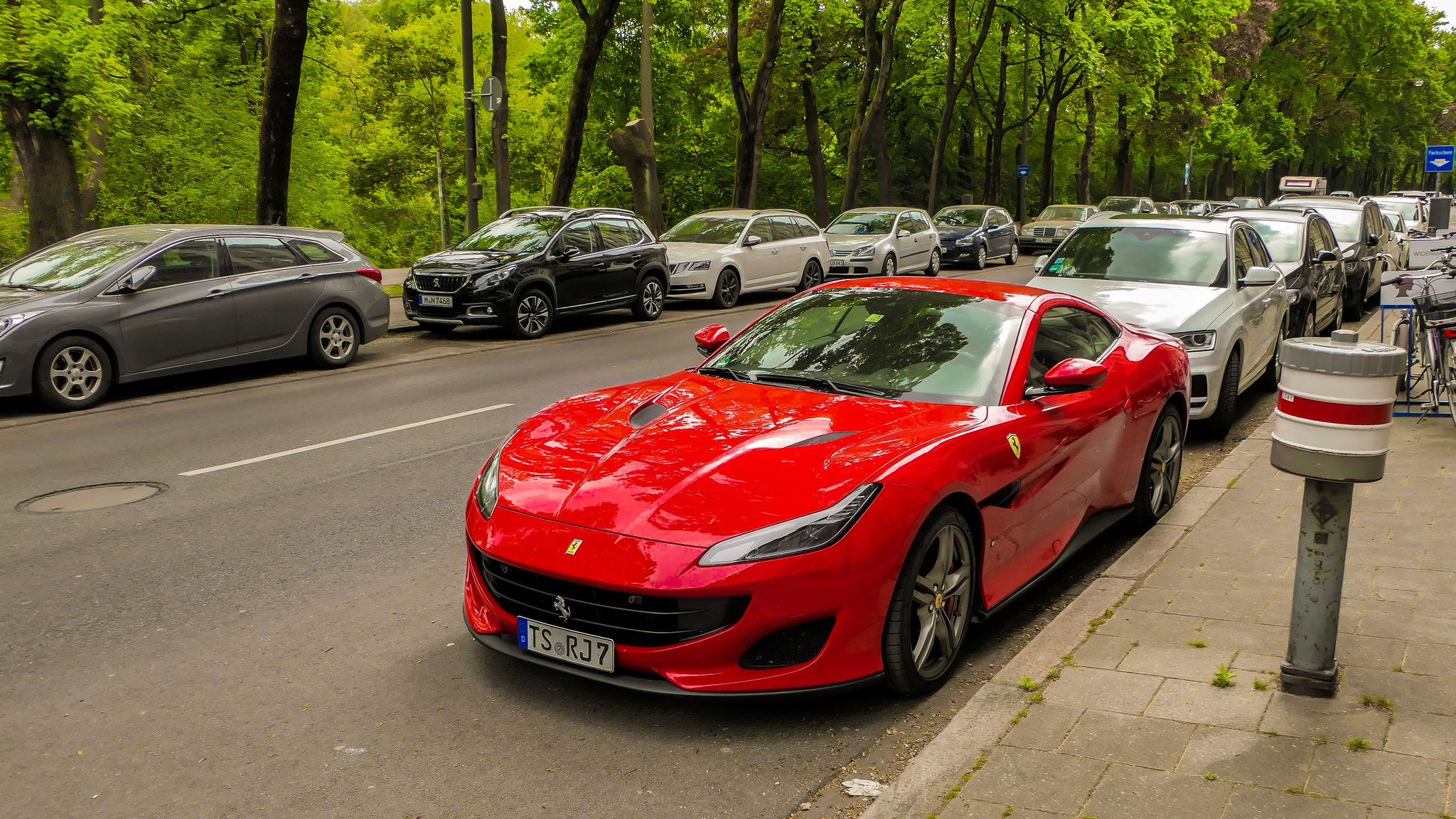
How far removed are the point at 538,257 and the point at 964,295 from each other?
11052 millimetres

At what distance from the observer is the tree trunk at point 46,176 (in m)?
15.2

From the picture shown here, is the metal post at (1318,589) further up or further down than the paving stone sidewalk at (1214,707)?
further up

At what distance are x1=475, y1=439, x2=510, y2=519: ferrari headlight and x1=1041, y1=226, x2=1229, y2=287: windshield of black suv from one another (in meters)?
6.88

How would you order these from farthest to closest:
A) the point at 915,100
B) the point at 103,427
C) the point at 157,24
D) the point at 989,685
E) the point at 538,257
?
the point at 915,100
the point at 157,24
the point at 538,257
the point at 103,427
the point at 989,685

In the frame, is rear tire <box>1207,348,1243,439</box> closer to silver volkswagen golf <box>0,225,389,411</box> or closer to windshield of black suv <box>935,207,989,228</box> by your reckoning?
silver volkswagen golf <box>0,225,389,411</box>

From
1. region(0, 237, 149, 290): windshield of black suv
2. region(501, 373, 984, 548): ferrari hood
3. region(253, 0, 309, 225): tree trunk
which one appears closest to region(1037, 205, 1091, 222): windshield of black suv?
region(253, 0, 309, 225): tree trunk

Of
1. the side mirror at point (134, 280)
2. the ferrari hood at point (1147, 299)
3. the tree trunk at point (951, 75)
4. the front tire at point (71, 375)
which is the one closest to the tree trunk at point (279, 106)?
the side mirror at point (134, 280)

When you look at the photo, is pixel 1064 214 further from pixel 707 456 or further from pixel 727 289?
pixel 707 456

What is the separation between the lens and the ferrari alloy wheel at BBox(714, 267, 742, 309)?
19.8m

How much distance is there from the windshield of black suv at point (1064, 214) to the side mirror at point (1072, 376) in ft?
111

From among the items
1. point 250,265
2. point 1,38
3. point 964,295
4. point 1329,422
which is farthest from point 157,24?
point 1329,422

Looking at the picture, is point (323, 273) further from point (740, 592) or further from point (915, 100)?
point (915, 100)

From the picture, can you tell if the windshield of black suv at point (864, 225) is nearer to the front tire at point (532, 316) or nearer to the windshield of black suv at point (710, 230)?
the windshield of black suv at point (710, 230)

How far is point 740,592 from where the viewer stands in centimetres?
374
